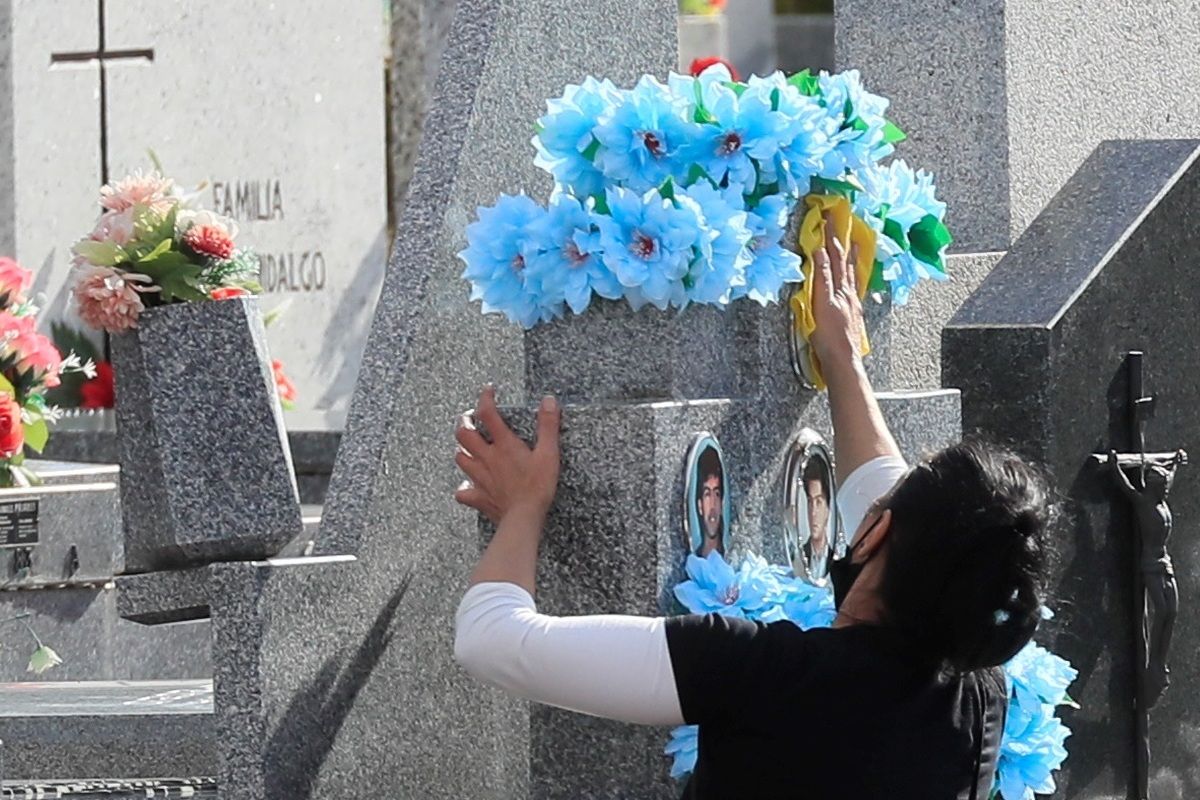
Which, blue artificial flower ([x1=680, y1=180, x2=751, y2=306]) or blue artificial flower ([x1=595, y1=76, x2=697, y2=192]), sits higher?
blue artificial flower ([x1=595, y1=76, x2=697, y2=192])

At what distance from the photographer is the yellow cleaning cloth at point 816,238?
422 cm

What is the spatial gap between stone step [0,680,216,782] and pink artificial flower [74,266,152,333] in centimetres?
82

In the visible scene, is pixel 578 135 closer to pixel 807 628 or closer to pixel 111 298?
pixel 807 628

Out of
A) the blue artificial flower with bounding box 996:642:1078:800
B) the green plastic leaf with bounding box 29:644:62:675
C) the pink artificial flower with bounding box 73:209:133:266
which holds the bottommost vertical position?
the green plastic leaf with bounding box 29:644:62:675

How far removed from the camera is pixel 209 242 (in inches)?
190

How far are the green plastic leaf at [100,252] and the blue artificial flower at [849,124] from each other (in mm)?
1521

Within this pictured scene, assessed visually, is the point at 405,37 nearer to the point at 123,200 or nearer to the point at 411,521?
the point at 123,200

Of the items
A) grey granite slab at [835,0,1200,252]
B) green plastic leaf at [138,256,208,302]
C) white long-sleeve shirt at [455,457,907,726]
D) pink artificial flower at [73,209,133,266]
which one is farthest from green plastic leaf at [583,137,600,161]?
grey granite slab at [835,0,1200,252]

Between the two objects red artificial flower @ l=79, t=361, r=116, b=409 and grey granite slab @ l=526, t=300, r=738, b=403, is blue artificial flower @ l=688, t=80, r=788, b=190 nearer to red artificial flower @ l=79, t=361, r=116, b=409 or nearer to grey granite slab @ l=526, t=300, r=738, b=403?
grey granite slab @ l=526, t=300, r=738, b=403

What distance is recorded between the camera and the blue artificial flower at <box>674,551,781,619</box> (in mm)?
3828

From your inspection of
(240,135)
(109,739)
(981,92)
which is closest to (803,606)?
(109,739)

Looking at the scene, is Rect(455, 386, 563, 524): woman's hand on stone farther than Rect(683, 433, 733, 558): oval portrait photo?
No

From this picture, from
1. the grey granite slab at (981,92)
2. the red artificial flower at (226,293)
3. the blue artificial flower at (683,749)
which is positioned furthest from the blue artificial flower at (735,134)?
the grey granite slab at (981,92)

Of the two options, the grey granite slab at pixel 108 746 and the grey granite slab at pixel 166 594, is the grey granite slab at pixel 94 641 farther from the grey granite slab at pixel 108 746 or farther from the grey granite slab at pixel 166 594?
the grey granite slab at pixel 166 594
